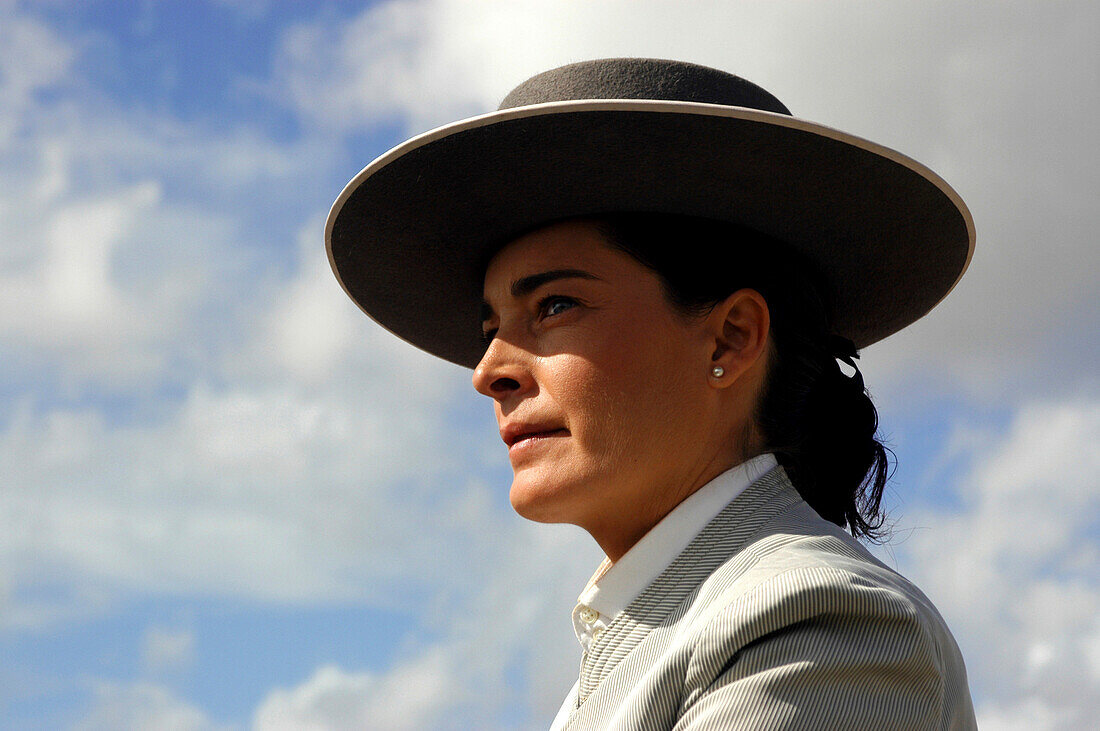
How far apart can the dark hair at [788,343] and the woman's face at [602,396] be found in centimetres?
10

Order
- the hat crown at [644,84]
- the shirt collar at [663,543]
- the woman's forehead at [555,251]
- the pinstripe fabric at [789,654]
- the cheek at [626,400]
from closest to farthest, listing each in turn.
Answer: the pinstripe fabric at [789,654], the shirt collar at [663,543], the cheek at [626,400], the hat crown at [644,84], the woman's forehead at [555,251]

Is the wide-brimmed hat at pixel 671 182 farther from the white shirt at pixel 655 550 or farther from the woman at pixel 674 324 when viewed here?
the white shirt at pixel 655 550

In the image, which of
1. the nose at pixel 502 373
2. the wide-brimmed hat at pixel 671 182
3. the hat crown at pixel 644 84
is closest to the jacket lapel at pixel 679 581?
the nose at pixel 502 373

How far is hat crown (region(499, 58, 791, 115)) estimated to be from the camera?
3.46 m

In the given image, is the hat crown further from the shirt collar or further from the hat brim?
the shirt collar

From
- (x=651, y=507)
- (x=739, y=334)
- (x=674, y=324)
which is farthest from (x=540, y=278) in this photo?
(x=651, y=507)

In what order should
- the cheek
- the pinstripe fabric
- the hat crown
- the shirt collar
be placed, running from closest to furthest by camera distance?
the pinstripe fabric, the shirt collar, the cheek, the hat crown

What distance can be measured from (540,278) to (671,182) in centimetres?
47

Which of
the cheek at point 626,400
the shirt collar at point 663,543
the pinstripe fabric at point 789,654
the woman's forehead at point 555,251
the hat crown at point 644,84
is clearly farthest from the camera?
the woman's forehead at point 555,251

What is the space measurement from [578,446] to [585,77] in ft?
3.56

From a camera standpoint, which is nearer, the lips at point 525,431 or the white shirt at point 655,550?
the white shirt at point 655,550

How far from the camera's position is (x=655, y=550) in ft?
10.7

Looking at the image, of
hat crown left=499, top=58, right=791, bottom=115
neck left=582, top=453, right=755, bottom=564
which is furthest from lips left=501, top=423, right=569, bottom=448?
hat crown left=499, top=58, right=791, bottom=115

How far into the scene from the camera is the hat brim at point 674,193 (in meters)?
3.41
